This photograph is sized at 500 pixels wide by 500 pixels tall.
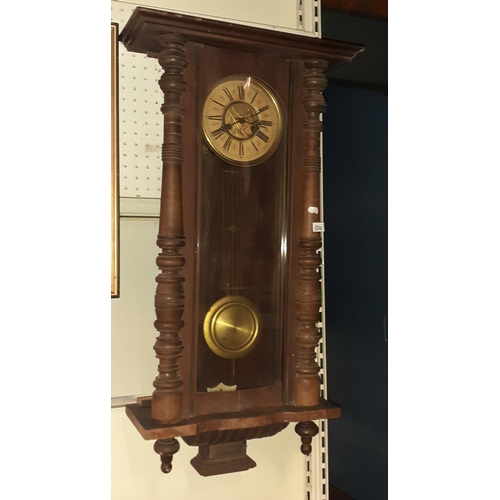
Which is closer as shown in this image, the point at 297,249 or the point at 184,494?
the point at 297,249

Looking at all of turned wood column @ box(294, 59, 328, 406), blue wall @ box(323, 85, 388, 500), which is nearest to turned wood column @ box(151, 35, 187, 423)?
turned wood column @ box(294, 59, 328, 406)

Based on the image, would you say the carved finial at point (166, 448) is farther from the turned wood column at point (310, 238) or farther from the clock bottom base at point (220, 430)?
the turned wood column at point (310, 238)

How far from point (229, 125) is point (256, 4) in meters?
0.56

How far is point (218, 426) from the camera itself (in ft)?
3.72

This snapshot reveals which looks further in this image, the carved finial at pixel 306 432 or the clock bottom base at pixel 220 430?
the carved finial at pixel 306 432

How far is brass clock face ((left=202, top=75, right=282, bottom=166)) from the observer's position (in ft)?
3.84

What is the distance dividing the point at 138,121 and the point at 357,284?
1279mm

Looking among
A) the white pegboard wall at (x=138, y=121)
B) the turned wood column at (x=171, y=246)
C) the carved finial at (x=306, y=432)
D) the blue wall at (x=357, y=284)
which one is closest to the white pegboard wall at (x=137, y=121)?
the white pegboard wall at (x=138, y=121)

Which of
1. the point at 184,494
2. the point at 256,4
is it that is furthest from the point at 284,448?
the point at 256,4

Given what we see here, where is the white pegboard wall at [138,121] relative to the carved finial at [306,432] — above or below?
above

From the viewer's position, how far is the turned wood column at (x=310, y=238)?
124 cm

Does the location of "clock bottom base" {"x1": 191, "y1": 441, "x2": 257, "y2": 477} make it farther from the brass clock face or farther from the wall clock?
the brass clock face

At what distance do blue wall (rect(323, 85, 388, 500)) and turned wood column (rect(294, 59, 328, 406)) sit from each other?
3.05ft

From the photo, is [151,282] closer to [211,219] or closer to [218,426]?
[211,219]
